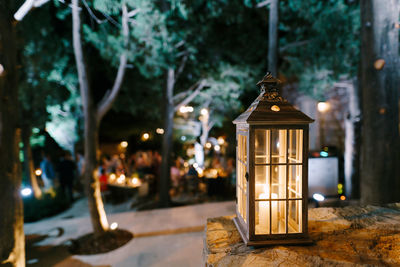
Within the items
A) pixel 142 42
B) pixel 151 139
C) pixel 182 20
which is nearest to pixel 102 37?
pixel 142 42

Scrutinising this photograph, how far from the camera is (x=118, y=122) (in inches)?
796

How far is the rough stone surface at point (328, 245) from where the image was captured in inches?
77.1

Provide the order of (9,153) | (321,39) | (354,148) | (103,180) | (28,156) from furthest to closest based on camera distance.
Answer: (103,180) → (28,156) → (354,148) → (321,39) → (9,153)

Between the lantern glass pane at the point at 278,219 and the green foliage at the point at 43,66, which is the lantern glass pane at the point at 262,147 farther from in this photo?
the green foliage at the point at 43,66

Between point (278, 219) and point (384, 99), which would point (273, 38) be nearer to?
point (384, 99)

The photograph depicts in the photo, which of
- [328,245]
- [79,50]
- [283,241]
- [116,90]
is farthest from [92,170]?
[328,245]

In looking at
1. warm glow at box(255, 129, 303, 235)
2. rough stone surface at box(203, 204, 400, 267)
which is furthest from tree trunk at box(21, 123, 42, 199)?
warm glow at box(255, 129, 303, 235)

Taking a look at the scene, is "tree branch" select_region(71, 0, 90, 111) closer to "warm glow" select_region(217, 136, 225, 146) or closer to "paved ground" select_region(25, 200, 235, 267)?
"paved ground" select_region(25, 200, 235, 267)

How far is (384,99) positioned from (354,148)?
5.31m

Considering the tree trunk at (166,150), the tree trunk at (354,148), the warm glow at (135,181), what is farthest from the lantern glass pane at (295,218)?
the warm glow at (135,181)

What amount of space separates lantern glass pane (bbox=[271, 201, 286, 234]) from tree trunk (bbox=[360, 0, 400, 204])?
2670 millimetres

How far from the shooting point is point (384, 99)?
397 cm

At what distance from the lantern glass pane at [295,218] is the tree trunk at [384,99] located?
2581 mm

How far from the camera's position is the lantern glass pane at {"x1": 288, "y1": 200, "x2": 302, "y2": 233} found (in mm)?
2206
